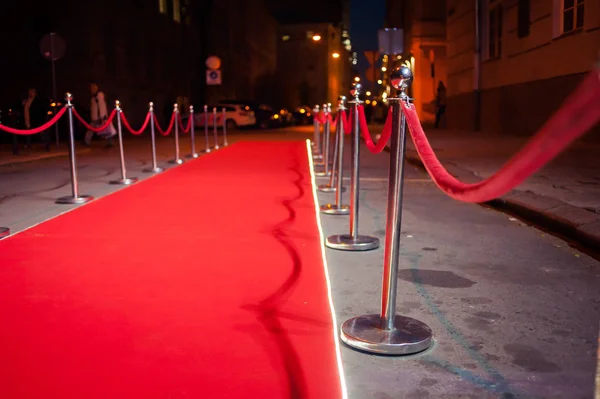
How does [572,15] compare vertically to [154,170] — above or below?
above

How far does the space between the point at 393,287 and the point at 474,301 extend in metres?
0.87

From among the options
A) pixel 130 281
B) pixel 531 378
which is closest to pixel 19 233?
pixel 130 281

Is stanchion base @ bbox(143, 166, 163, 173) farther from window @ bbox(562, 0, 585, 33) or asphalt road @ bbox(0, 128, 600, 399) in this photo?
window @ bbox(562, 0, 585, 33)

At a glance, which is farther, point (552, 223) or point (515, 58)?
point (515, 58)

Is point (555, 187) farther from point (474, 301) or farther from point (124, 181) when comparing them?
point (124, 181)

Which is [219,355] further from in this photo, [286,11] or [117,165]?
[286,11]

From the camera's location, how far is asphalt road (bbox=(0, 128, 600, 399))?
2.77 metres

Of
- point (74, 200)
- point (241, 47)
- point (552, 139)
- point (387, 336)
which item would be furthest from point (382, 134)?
point (241, 47)

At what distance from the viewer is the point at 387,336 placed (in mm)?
3199

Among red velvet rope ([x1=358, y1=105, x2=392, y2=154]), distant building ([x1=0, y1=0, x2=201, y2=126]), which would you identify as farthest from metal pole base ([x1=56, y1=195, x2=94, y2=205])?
distant building ([x1=0, y1=0, x2=201, y2=126])

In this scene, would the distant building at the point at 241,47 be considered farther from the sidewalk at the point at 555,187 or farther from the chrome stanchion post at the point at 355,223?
the chrome stanchion post at the point at 355,223

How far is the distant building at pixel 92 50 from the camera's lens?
90.6 feet

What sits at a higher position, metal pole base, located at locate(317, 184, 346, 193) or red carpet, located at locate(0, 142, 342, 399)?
metal pole base, located at locate(317, 184, 346, 193)

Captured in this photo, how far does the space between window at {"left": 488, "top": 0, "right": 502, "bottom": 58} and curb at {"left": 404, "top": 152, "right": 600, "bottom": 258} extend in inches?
551
